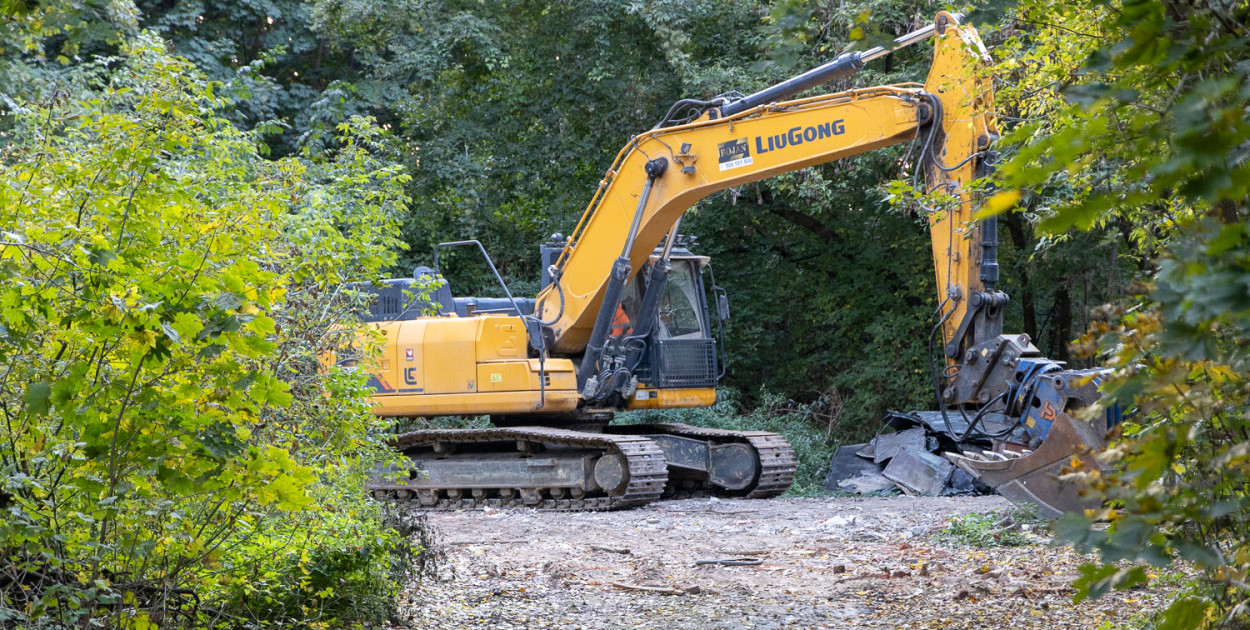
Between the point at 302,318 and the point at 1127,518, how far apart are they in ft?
14.8

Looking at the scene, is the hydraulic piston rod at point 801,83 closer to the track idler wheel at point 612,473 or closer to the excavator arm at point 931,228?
the excavator arm at point 931,228

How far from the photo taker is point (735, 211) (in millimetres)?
17844

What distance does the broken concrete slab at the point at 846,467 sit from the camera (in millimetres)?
12497

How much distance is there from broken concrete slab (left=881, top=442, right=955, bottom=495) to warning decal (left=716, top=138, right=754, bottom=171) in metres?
3.64

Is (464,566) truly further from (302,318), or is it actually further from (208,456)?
(208,456)

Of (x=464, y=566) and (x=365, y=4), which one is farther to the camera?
(x=365, y=4)

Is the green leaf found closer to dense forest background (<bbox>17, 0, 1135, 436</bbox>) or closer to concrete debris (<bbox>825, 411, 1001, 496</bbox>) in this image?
concrete debris (<bbox>825, 411, 1001, 496</bbox>)

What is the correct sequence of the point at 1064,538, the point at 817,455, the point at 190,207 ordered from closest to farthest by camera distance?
1. the point at 1064,538
2. the point at 190,207
3. the point at 817,455

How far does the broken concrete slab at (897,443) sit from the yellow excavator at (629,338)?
15.8 inches

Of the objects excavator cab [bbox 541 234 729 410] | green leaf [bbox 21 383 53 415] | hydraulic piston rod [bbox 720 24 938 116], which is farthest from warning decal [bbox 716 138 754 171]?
green leaf [bbox 21 383 53 415]

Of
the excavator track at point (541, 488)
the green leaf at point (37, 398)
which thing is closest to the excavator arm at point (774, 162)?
the excavator track at point (541, 488)

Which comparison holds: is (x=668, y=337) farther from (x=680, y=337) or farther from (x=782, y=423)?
(x=782, y=423)

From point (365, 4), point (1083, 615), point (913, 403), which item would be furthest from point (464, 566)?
point (365, 4)

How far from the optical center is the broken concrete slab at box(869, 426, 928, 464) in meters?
12.1
